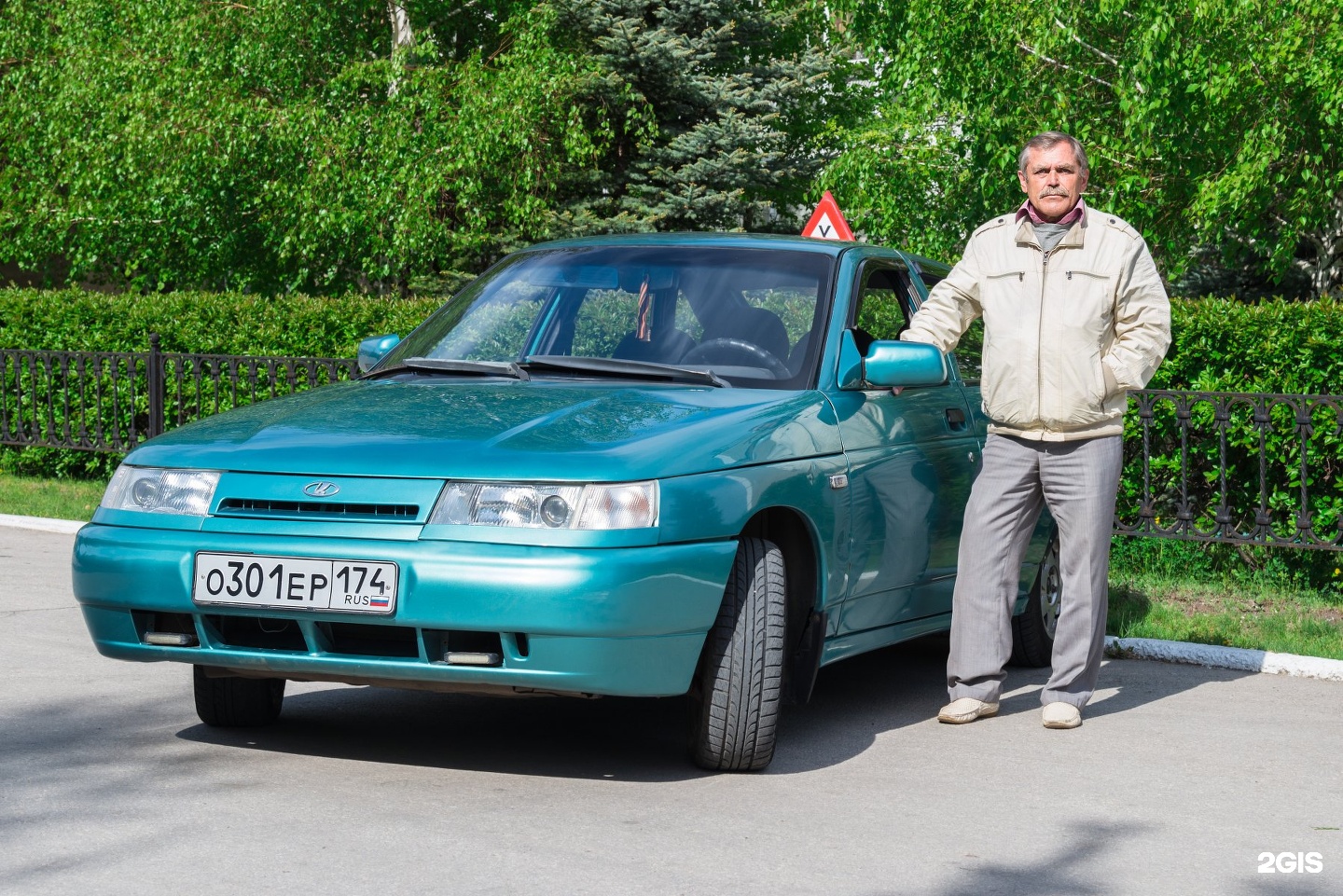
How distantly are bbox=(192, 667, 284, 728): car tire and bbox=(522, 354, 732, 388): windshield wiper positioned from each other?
1.38 m

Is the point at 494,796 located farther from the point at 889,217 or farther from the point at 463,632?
the point at 889,217

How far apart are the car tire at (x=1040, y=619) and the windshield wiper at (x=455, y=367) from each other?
2.61 m

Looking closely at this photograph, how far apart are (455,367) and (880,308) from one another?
1.65 metres

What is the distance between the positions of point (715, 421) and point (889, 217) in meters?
13.4

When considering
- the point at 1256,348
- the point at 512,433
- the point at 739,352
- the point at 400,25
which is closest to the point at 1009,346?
the point at 739,352

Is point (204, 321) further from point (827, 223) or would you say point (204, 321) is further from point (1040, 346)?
point (1040, 346)

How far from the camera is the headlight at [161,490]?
511 cm

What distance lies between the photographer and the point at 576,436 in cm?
498

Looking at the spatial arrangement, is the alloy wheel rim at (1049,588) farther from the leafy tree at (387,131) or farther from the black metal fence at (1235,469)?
the leafy tree at (387,131)

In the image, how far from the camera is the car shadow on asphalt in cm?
549

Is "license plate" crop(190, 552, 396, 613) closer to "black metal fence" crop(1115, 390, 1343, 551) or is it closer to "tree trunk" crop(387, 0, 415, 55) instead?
"black metal fence" crop(1115, 390, 1343, 551)

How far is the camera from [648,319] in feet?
19.9

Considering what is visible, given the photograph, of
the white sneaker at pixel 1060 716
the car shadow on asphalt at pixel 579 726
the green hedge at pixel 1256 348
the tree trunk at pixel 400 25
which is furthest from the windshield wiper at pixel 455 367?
the tree trunk at pixel 400 25

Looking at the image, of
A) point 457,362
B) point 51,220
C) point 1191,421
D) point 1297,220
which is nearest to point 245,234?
point 51,220
